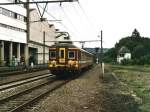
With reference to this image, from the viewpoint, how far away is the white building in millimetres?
65750

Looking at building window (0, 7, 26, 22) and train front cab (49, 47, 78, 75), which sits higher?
building window (0, 7, 26, 22)

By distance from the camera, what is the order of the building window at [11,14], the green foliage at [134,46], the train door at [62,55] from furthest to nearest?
the green foliage at [134,46]
the building window at [11,14]
the train door at [62,55]

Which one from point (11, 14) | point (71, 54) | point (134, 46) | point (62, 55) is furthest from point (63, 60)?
point (134, 46)

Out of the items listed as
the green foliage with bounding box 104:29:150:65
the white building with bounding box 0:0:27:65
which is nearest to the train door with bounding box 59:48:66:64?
the white building with bounding box 0:0:27:65

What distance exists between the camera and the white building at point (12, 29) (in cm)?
6575

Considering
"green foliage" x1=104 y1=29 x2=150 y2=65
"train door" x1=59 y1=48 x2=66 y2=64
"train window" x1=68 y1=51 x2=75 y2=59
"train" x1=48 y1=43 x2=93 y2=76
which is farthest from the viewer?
"green foliage" x1=104 y1=29 x2=150 y2=65

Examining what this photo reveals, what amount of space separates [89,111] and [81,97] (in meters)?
4.65

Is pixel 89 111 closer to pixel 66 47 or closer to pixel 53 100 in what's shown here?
pixel 53 100

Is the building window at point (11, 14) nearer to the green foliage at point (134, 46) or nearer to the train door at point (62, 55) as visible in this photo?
the train door at point (62, 55)

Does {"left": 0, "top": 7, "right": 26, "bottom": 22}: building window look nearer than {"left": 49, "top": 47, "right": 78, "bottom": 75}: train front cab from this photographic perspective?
No

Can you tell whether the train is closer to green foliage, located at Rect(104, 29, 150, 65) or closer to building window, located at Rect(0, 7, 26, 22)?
building window, located at Rect(0, 7, 26, 22)

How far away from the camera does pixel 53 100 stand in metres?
16.6

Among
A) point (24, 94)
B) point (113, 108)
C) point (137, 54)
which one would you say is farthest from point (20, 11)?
point (137, 54)

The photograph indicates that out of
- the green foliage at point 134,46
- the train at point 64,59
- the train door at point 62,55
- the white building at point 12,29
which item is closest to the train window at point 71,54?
the train at point 64,59
